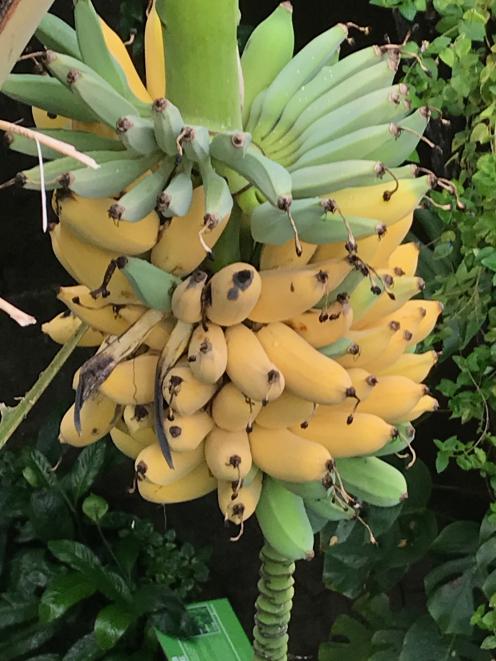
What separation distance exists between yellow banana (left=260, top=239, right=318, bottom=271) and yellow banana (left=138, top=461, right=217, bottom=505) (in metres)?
0.14

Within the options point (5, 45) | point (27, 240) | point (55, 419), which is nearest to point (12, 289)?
point (27, 240)

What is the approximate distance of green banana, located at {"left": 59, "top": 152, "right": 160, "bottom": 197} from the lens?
0.41m

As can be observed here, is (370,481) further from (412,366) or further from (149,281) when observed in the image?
(149,281)

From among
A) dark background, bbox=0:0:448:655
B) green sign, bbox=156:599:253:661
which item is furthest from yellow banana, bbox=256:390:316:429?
dark background, bbox=0:0:448:655

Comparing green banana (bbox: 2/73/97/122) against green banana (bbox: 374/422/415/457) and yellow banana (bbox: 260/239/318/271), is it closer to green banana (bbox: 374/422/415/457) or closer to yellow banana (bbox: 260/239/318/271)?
yellow banana (bbox: 260/239/318/271)

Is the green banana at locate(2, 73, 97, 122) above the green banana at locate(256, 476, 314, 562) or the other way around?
above

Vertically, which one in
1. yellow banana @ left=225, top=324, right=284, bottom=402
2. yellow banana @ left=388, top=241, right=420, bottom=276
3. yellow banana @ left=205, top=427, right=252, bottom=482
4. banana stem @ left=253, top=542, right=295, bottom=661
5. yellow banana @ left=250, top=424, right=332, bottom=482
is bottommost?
banana stem @ left=253, top=542, right=295, bottom=661

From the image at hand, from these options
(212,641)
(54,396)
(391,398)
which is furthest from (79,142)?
(54,396)

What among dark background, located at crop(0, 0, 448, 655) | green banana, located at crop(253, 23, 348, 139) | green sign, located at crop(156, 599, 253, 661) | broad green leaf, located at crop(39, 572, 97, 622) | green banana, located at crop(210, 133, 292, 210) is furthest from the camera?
dark background, located at crop(0, 0, 448, 655)

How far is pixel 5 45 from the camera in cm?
22

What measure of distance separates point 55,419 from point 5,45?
1.33 metres

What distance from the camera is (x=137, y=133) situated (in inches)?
16.4

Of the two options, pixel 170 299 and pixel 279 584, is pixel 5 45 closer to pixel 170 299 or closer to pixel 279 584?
pixel 170 299

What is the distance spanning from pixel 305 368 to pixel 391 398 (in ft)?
0.29
